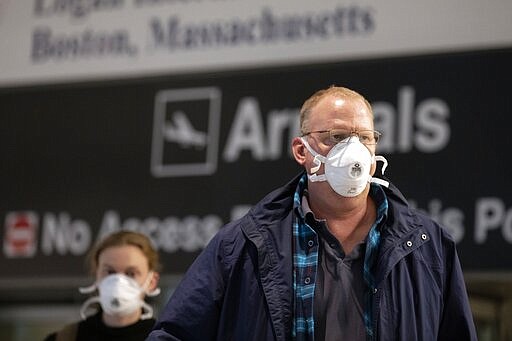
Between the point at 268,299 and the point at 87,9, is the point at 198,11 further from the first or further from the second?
the point at 268,299

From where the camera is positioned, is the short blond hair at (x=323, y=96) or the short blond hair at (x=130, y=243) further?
the short blond hair at (x=130, y=243)

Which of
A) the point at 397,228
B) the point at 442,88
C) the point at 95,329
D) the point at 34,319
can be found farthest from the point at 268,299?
the point at 34,319

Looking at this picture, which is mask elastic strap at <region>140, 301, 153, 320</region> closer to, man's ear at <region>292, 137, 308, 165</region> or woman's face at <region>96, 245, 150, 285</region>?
woman's face at <region>96, 245, 150, 285</region>

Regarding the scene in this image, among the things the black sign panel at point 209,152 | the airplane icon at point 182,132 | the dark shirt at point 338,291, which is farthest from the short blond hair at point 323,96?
the airplane icon at point 182,132

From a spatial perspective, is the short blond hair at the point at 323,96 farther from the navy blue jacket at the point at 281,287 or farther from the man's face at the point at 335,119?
the navy blue jacket at the point at 281,287

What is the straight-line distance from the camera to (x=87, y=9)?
672 centimetres

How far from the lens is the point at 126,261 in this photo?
15.3 ft

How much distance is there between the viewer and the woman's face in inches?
184

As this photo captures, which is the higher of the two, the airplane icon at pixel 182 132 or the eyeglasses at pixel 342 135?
the airplane icon at pixel 182 132

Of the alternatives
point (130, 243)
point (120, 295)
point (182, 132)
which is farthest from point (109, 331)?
point (182, 132)

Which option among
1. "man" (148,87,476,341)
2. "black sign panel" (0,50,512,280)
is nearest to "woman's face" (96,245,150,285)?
"black sign panel" (0,50,512,280)

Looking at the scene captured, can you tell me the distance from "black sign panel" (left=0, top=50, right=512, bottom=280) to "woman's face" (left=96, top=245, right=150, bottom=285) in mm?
1268

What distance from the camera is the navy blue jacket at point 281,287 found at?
3098 millimetres

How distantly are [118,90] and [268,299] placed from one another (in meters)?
3.47
